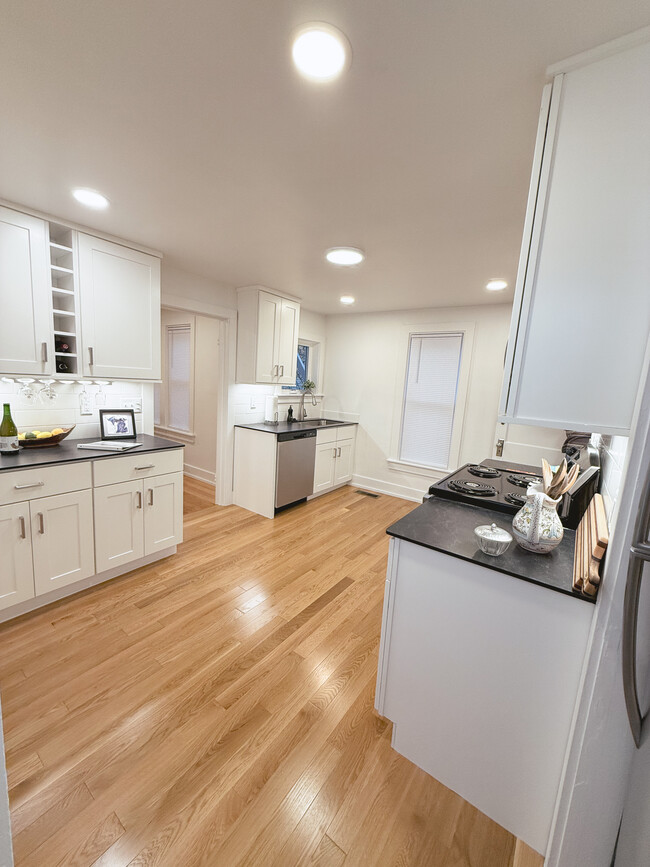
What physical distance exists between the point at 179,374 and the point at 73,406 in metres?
2.35

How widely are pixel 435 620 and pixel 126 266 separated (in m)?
2.92

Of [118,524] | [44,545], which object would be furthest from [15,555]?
[118,524]

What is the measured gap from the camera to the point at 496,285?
123 inches

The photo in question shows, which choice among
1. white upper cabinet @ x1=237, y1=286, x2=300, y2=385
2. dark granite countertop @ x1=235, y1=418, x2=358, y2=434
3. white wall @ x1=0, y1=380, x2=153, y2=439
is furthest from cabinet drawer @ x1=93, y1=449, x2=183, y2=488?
white upper cabinet @ x1=237, y1=286, x2=300, y2=385

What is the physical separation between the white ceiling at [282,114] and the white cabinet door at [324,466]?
2510 millimetres

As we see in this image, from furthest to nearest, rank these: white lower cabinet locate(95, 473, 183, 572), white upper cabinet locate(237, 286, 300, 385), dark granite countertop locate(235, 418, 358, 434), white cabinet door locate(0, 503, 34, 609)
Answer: dark granite countertop locate(235, 418, 358, 434) → white upper cabinet locate(237, 286, 300, 385) → white lower cabinet locate(95, 473, 183, 572) → white cabinet door locate(0, 503, 34, 609)

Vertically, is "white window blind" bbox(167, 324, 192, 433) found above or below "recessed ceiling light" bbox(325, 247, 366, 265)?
below

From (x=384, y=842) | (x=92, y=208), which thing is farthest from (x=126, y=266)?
(x=384, y=842)

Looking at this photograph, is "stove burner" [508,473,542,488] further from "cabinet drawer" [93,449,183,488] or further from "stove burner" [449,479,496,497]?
"cabinet drawer" [93,449,183,488]

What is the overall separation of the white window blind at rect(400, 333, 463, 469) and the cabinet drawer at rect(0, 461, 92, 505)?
3482 millimetres

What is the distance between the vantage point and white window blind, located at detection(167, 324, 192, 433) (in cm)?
478

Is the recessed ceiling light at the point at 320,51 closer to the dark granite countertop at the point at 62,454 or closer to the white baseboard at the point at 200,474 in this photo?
the dark granite countertop at the point at 62,454

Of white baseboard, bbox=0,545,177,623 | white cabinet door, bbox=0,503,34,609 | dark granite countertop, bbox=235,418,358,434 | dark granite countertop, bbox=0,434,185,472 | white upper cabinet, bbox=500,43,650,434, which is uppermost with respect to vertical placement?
white upper cabinet, bbox=500,43,650,434

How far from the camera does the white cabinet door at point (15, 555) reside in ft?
Result: 6.27
